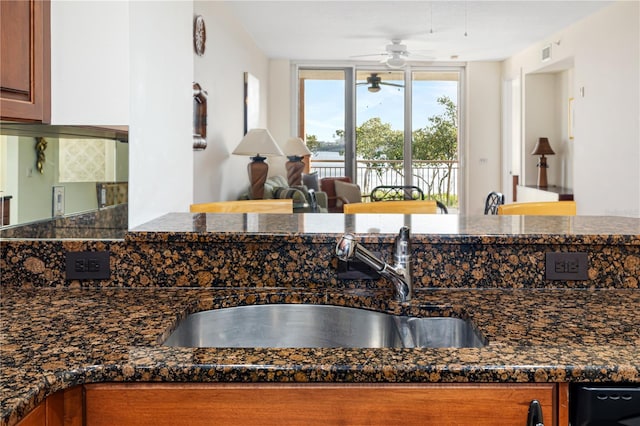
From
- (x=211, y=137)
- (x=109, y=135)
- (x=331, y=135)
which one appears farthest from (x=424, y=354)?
(x=331, y=135)

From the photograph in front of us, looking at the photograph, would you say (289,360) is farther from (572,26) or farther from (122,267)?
(572,26)

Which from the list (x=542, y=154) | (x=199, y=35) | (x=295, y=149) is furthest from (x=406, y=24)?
(x=199, y=35)

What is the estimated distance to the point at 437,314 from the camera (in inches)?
51.9

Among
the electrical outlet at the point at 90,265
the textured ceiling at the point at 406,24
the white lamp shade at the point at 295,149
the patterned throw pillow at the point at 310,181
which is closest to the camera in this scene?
the electrical outlet at the point at 90,265

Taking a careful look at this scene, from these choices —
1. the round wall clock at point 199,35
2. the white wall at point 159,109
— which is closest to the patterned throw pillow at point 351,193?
the round wall clock at point 199,35

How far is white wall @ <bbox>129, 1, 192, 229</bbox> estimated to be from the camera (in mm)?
1657

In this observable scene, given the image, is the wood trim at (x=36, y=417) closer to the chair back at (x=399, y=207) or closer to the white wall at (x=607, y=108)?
the chair back at (x=399, y=207)

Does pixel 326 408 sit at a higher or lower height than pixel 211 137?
lower

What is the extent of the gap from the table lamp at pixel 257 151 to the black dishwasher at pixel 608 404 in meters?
4.66

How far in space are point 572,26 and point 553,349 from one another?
22.2 ft

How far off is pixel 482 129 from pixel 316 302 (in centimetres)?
853

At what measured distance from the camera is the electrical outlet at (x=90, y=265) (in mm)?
1498

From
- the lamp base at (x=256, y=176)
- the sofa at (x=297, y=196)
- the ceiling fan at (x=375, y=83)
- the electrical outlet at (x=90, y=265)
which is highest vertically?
the ceiling fan at (x=375, y=83)

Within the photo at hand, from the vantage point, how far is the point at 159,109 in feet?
6.20
